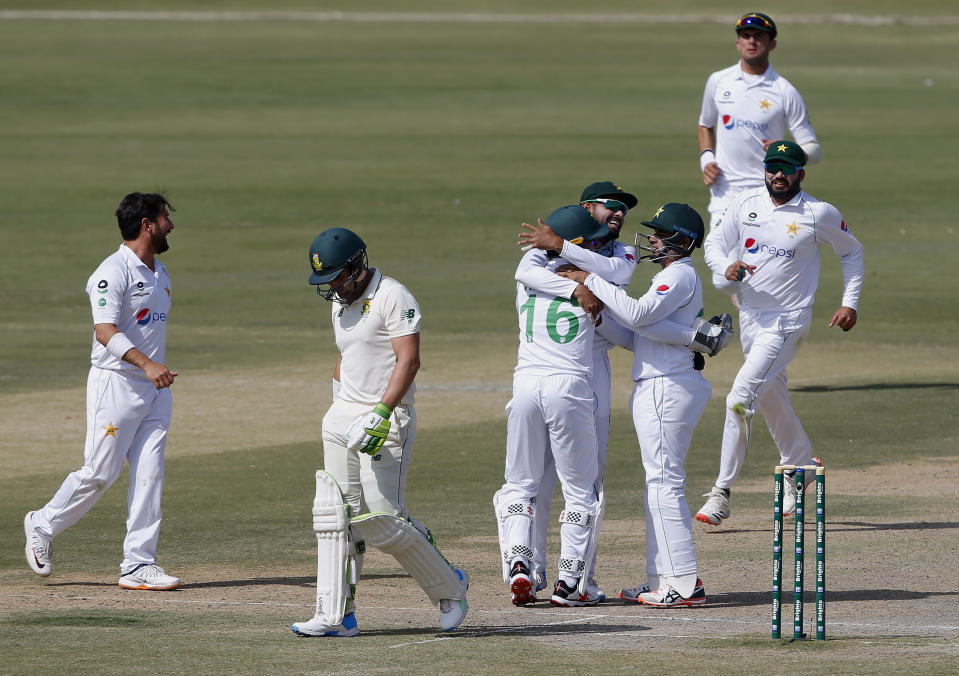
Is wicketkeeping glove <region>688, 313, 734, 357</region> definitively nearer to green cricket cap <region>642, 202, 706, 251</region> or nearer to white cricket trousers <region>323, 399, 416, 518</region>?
green cricket cap <region>642, 202, 706, 251</region>

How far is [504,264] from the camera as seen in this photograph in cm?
2578

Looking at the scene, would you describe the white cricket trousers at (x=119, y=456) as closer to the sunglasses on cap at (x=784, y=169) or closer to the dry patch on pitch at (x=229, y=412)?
the dry patch on pitch at (x=229, y=412)

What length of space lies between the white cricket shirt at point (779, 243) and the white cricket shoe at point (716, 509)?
4.35 feet

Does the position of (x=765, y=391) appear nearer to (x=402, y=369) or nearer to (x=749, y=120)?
(x=749, y=120)

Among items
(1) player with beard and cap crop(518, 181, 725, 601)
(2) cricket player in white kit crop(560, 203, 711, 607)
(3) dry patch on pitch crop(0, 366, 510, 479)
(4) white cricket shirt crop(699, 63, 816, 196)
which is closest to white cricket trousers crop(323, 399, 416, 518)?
(1) player with beard and cap crop(518, 181, 725, 601)

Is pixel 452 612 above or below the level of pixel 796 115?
below

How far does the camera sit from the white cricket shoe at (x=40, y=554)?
30.8ft

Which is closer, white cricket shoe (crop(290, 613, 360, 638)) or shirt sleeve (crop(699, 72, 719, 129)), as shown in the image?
white cricket shoe (crop(290, 613, 360, 638))

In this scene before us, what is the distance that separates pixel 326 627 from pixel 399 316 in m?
1.44

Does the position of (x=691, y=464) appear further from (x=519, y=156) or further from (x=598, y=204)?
(x=519, y=156)

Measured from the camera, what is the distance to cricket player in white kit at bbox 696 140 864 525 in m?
11.2

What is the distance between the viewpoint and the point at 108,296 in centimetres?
955

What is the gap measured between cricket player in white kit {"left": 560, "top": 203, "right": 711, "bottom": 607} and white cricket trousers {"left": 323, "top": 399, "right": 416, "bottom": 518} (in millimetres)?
1339

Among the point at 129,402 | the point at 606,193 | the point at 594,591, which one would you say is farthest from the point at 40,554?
the point at 606,193
